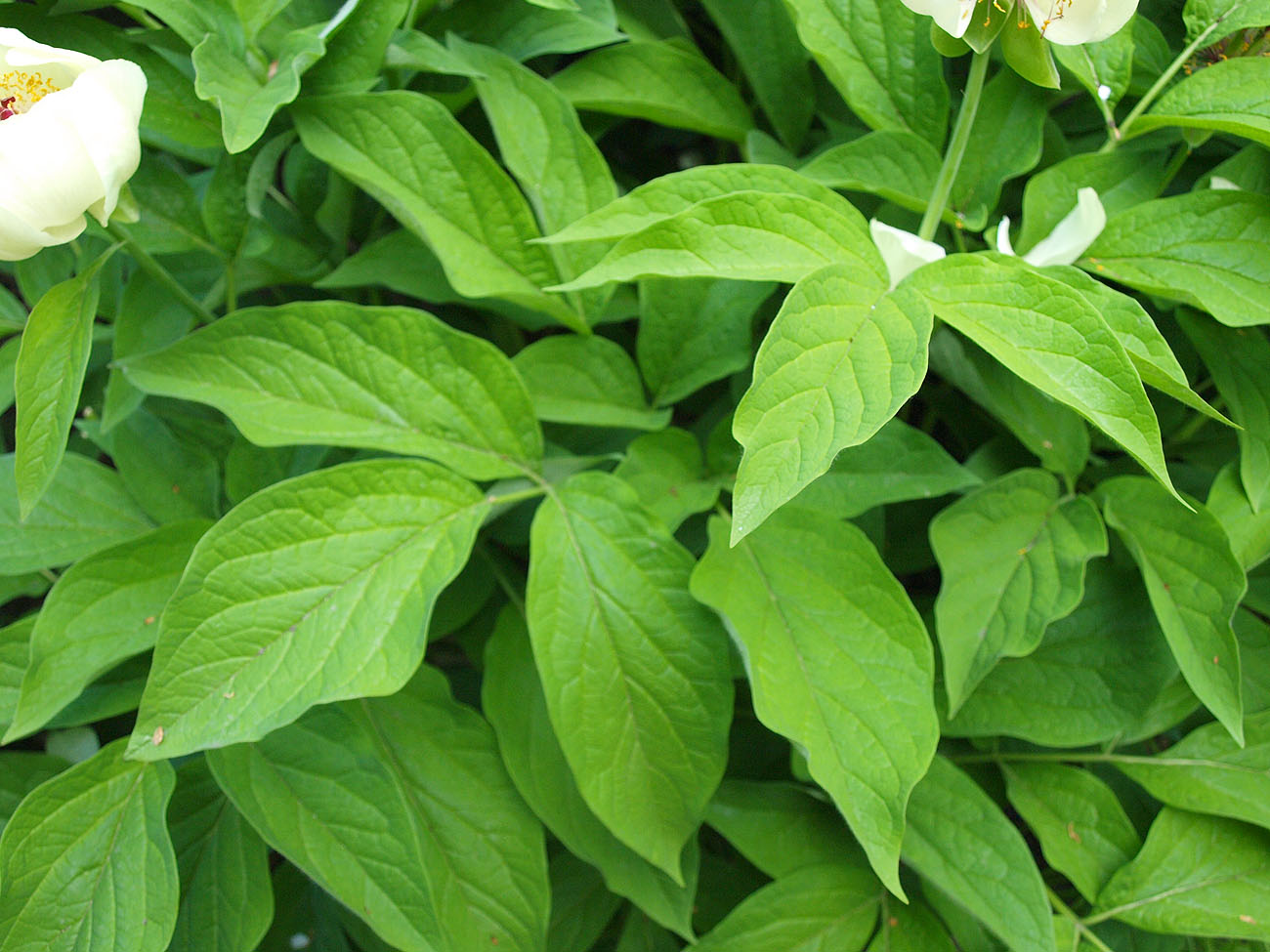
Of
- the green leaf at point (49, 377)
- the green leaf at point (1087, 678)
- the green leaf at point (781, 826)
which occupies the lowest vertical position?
the green leaf at point (781, 826)

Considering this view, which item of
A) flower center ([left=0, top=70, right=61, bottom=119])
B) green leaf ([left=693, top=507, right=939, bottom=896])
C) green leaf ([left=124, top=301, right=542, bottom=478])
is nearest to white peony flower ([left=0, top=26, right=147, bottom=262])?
flower center ([left=0, top=70, right=61, bottom=119])

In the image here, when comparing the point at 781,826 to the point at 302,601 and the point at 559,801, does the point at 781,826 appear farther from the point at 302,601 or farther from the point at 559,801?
the point at 302,601

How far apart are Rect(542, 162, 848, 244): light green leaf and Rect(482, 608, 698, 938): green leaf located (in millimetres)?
361

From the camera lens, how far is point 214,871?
758 mm

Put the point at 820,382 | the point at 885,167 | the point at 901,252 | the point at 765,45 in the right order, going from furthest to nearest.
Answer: the point at 765,45, the point at 885,167, the point at 901,252, the point at 820,382

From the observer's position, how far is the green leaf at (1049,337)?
1.65 ft

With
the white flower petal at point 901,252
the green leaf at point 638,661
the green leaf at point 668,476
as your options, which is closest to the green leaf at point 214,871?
the green leaf at point 638,661

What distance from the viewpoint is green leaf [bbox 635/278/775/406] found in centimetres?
78

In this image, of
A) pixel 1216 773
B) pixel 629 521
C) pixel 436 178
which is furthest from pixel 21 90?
pixel 1216 773

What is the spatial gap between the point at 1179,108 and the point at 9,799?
1064 millimetres

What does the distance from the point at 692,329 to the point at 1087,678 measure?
1.38 ft

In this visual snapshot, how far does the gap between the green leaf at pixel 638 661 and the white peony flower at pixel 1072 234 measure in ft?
1.07

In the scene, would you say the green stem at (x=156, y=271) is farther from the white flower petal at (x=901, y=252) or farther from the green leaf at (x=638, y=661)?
the white flower petal at (x=901, y=252)

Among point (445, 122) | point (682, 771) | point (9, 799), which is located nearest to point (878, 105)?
point (445, 122)
